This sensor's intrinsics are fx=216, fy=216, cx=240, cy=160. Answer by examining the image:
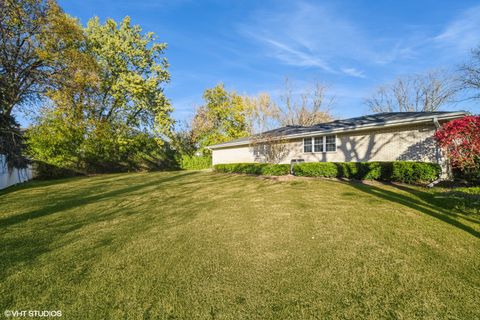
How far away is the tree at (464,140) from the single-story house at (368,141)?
2.15m

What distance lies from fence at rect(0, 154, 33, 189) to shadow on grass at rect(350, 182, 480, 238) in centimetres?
1635

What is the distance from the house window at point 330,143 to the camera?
12.9m

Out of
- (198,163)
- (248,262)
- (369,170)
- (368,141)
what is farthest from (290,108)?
(248,262)

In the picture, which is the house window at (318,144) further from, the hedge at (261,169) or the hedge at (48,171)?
the hedge at (48,171)

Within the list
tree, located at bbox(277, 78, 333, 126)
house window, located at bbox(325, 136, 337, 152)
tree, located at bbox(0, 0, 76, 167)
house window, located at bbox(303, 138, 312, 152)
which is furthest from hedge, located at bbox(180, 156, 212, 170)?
tree, located at bbox(277, 78, 333, 126)

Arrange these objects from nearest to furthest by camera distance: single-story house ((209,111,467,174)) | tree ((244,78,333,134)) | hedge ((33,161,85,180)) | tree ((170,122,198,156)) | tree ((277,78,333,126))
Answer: single-story house ((209,111,467,174)) < hedge ((33,161,85,180)) < tree ((170,122,198,156)) < tree ((277,78,333,126)) < tree ((244,78,333,134))

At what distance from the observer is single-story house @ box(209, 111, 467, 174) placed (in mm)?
9844

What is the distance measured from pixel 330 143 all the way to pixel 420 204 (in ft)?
25.1

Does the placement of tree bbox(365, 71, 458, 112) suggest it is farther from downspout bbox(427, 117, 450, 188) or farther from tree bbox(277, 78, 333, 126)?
downspout bbox(427, 117, 450, 188)

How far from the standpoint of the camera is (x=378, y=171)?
31.0ft

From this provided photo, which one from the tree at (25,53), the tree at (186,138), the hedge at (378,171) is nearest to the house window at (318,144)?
the hedge at (378,171)

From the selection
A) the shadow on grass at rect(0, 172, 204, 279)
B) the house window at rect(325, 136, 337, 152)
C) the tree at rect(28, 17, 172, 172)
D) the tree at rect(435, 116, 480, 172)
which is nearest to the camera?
the shadow on grass at rect(0, 172, 204, 279)

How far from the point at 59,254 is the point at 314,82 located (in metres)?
34.7

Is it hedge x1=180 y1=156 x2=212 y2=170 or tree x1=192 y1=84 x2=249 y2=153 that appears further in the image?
tree x1=192 y1=84 x2=249 y2=153
